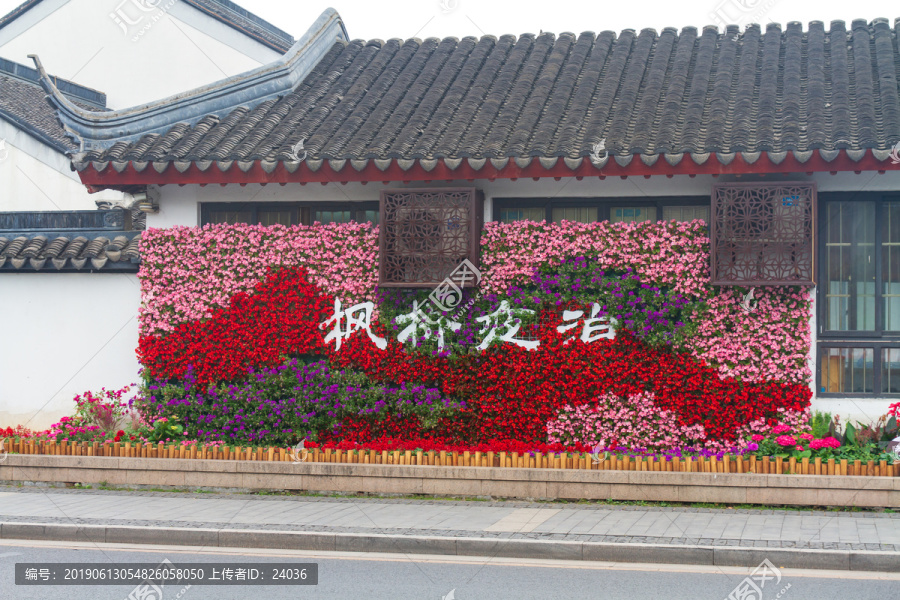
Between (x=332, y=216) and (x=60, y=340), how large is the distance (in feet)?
13.7

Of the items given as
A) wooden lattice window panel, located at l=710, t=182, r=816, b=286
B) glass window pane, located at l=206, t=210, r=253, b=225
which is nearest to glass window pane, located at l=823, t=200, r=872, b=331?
wooden lattice window panel, located at l=710, t=182, r=816, b=286

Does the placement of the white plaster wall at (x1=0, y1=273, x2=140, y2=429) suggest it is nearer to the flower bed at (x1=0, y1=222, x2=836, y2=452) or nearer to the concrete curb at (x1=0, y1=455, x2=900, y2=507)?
the flower bed at (x1=0, y1=222, x2=836, y2=452)

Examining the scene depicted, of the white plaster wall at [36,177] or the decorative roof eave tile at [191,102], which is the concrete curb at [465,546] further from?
the white plaster wall at [36,177]

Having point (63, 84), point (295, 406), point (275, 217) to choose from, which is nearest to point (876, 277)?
point (295, 406)

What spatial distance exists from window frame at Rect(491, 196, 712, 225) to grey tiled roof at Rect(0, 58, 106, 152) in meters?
13.2

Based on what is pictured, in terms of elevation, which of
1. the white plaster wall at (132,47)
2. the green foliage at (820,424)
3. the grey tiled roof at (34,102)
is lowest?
the green foliage at (820,424)

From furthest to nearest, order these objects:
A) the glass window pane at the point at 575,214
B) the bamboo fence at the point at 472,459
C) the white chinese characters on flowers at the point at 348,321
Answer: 1. the white chinese characters on flowers at the point at 348,321
2. the glass window pane at the point at 575,214
3. the bamboo fence at the point at 472,459

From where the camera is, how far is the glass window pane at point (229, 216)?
12586 millimetres

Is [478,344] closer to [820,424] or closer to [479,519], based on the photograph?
[479,519]

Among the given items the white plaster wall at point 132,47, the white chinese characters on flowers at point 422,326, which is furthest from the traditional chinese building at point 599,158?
the white plaster wall at point 132,47

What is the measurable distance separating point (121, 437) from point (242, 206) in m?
3.35

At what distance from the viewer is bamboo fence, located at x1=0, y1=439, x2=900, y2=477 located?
9945mm

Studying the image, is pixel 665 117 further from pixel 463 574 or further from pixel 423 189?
pixel 463 574

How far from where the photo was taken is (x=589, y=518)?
9328mm
